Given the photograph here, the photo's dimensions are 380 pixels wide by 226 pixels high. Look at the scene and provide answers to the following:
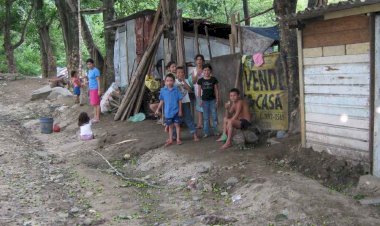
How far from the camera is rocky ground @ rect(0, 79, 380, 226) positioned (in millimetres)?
5598

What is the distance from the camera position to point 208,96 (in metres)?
9.47

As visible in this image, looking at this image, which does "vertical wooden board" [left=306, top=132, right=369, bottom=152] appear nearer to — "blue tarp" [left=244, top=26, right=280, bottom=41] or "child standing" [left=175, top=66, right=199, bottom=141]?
"child standing" [left=175, top=66, right=199, bottom=141]

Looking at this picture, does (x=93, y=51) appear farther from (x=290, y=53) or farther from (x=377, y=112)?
(x=377, y=112)

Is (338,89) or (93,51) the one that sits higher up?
(93,51)

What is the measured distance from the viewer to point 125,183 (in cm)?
788

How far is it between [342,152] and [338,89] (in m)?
0.92

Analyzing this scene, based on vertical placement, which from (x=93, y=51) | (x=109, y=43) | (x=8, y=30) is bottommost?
(x=93, y=51)

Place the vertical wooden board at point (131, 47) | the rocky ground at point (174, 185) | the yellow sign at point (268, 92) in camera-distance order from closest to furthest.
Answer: the rocky ground at point (174, 185)
the yellow sign at point (268, 92)
the vertical wooden board at point (131, 47)

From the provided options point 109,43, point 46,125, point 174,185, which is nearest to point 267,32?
point 109,43

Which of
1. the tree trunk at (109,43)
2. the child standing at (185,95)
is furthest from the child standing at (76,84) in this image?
the child standing at (185,95)

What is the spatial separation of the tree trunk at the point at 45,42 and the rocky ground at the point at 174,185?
13962 millimetres

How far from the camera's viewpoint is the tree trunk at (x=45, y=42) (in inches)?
926

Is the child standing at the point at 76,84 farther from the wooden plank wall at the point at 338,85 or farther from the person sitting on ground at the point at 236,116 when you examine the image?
the wooden plank wall at the point at 338,85

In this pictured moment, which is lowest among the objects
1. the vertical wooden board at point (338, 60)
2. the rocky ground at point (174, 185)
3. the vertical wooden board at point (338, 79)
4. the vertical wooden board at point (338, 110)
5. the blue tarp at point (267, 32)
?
the rocky ground at point (174, 185)
